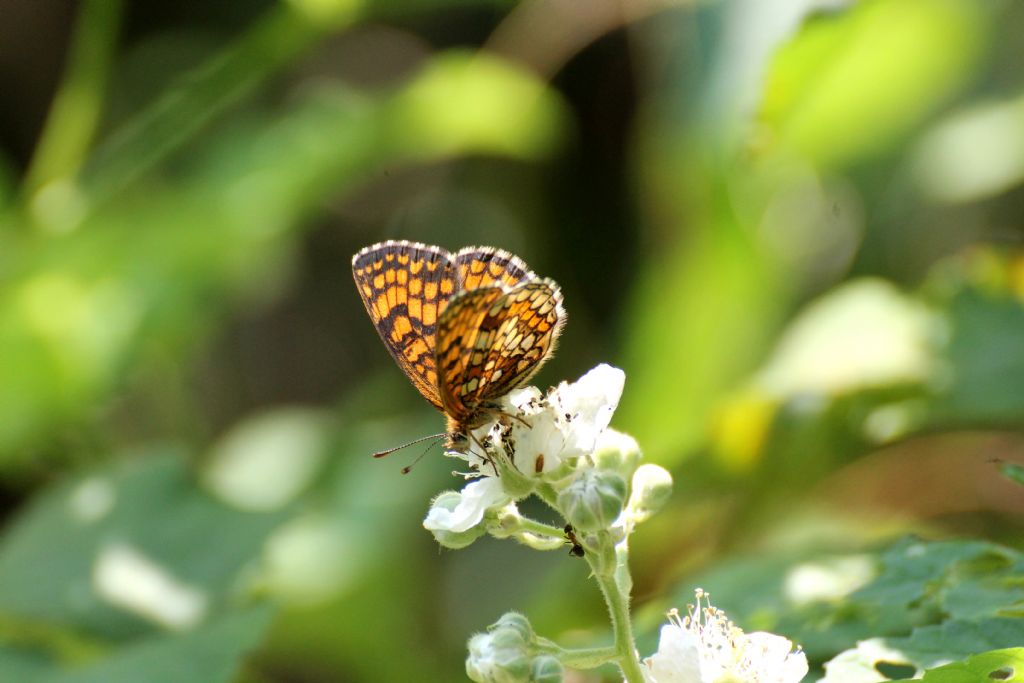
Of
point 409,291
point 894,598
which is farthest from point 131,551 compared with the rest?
point 894,598

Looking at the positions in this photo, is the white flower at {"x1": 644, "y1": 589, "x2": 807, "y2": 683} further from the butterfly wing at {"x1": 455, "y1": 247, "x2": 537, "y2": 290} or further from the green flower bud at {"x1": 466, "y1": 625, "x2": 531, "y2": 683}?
the butterfly wing at {"x1": 455, "y1": 247, "x2": 537, "y2": 290}

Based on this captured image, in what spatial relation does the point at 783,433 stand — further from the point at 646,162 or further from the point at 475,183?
the point at 475,183

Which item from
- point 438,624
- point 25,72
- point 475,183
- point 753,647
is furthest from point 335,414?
point 753,647

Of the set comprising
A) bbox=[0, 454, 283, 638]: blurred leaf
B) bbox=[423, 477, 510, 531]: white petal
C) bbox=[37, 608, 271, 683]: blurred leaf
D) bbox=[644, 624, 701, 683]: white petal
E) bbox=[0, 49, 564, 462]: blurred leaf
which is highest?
bbox=[0, 49, 564, 462]: blurred leaf

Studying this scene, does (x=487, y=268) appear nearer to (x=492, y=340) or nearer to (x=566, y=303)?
(x=492, y=340)

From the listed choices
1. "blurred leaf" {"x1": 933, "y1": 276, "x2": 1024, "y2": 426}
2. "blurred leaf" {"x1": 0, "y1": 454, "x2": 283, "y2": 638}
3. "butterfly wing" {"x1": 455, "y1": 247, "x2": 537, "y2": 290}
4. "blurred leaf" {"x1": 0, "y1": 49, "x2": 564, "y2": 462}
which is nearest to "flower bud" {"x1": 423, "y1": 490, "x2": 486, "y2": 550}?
"butterfly wing" {"x1": 455, "y1": 247, "x2": 537, "y2": 290}
